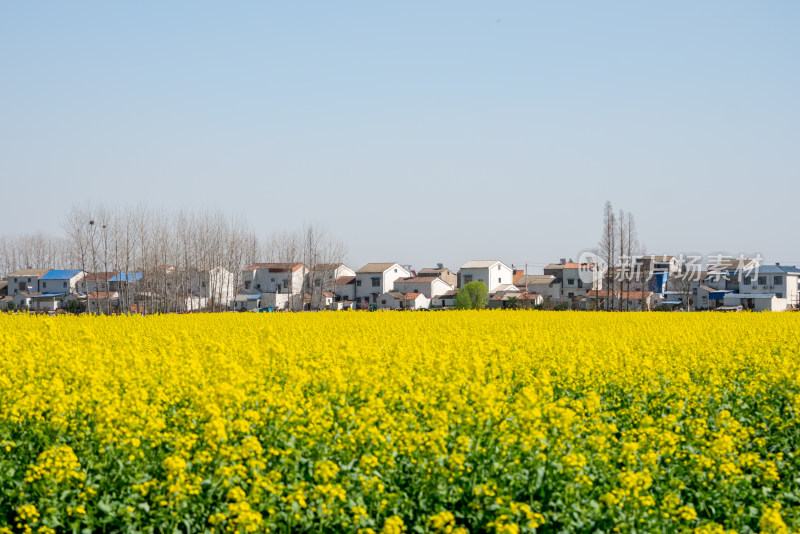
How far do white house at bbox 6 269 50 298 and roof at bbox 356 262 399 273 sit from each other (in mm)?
40933

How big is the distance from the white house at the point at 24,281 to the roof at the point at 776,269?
8718 cm

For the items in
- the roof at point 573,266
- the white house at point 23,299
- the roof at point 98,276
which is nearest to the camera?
the roof at point 98,276

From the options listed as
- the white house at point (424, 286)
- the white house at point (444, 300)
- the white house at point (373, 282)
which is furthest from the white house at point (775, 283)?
the white house at point (373, 282)

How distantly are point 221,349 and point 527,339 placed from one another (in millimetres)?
6875

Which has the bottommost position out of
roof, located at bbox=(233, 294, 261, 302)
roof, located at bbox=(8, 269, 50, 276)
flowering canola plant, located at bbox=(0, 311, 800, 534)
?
roof, located at bbox=(233, 294, 261, 302)

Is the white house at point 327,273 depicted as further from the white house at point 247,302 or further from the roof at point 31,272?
the roof at point 31,272

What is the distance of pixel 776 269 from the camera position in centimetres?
8975

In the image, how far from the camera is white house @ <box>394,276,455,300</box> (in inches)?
3750

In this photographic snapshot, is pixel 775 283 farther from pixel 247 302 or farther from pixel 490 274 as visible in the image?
pixel 247 302

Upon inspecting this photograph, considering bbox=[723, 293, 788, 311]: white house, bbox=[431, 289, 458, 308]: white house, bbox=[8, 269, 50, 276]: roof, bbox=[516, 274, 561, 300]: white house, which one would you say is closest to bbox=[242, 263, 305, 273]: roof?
bbox=[431, 289, 458, 308]: white house

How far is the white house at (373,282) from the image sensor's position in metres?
96.6

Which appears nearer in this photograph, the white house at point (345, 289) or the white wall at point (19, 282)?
the white house at point (345, 289)

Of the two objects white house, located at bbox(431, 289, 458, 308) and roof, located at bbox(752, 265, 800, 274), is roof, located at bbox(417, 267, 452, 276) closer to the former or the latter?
white house, located at bbox(431, 289, 458, 308)

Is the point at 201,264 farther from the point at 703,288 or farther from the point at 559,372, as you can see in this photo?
the point at 559,372
